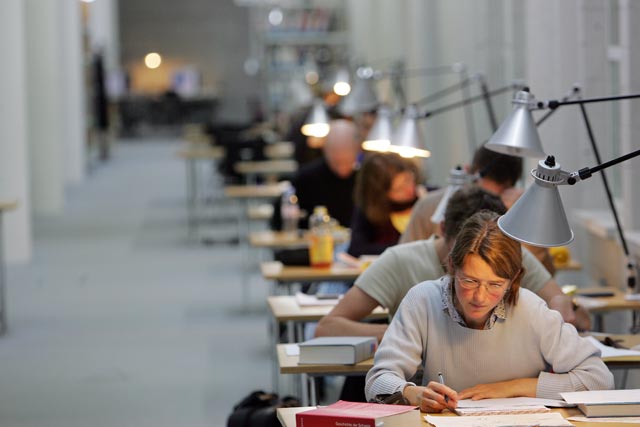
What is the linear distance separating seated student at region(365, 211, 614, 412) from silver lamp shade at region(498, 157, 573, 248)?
0.40 meters

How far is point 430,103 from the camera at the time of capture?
402 inches

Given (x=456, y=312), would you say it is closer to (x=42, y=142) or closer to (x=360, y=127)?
(x=360, y=127)

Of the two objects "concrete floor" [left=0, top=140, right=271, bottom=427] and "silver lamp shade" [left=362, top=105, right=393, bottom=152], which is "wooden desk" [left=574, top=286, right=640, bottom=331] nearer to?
"concrete floor" [left=0, top=140, right=271, bottom=427]

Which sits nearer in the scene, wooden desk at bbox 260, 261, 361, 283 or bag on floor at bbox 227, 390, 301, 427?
bag on floor at bbox 227, 390, 301, 427

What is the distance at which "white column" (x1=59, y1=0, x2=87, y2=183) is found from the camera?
18.7 meters

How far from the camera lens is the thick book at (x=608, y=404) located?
3.02 metres

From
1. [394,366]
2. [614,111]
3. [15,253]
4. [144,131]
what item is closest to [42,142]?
[15,253]

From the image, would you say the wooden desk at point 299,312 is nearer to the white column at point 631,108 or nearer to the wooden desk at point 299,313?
the wooden desk at point 299,313

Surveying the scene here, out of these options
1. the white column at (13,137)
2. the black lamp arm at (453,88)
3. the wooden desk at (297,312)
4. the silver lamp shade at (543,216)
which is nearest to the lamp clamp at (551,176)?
the silver lamp shade at (543,216)

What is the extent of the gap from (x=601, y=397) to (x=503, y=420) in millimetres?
279

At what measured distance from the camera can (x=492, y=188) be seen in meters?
4.91

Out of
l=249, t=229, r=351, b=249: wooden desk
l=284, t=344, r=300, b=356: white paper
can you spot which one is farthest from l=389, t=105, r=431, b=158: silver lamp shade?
l=284, t=344, r=300, b=356: white paper

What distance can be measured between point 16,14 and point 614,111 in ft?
20.4

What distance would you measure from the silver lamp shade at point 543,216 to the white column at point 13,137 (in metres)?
8.45
